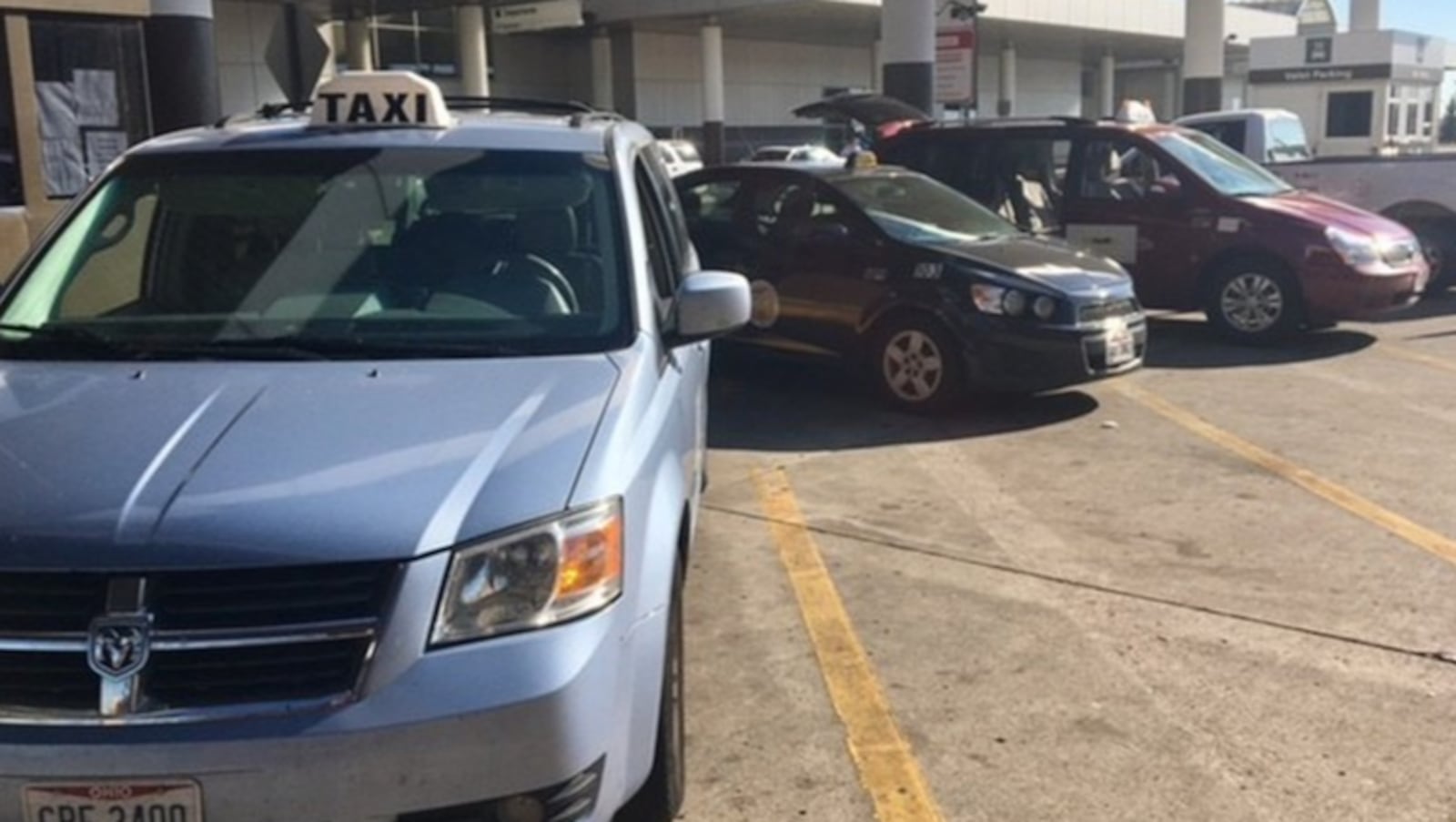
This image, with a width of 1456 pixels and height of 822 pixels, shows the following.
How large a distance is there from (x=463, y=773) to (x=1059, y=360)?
636cm

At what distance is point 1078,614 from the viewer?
5.17 meters

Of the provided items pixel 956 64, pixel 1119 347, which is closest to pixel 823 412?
pixel 1119 347

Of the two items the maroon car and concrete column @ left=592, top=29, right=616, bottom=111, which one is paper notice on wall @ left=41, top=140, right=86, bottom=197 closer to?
the maroon car

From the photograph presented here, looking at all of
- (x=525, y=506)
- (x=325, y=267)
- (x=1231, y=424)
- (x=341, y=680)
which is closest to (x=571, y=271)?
(x=325, y=267)

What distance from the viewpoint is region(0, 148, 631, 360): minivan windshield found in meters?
3.67

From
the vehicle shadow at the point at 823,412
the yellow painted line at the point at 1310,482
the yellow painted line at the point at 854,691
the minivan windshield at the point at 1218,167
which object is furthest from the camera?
the minivan windshield at the point at 1218,167

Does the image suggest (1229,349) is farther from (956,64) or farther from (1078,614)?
(956,64)

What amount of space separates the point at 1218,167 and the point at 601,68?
2890cm

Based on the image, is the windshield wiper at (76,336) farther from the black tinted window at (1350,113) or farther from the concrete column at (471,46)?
the black tinted window at (1350,113)

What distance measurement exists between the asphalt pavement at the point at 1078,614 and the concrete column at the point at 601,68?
30835 mm

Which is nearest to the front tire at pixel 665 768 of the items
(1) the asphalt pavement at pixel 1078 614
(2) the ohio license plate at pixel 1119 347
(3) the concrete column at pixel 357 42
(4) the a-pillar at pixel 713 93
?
(1) the asphalt pavement at pixel 1078 614

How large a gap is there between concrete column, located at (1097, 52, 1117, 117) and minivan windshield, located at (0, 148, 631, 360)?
2176 inches

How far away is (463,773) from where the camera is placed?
2623 mm

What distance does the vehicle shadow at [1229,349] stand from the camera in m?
10.7
